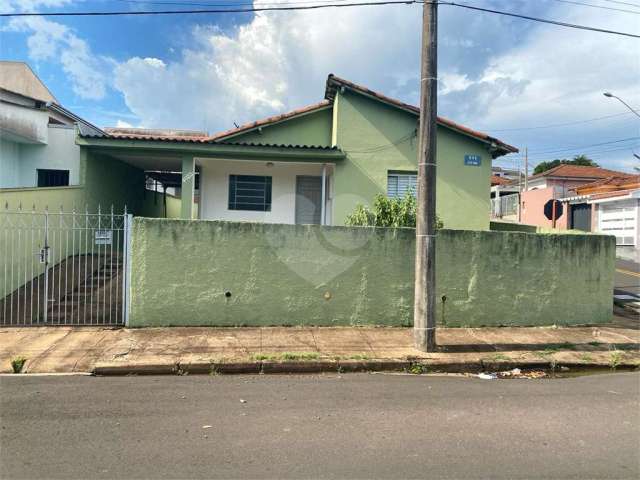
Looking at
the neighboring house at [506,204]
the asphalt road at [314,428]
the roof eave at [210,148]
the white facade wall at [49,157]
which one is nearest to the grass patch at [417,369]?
the asphalt road at [314,428]

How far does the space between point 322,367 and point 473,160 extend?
876 cm

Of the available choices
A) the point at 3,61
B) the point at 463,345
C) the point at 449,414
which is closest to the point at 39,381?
the point at 449,414

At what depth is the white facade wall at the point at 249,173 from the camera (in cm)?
1353

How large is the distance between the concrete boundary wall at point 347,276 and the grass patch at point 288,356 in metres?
1.62

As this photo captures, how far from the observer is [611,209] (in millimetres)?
24312

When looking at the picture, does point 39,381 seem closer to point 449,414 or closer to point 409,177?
point 449,414

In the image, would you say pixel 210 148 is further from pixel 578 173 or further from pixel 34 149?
pixel 578 173

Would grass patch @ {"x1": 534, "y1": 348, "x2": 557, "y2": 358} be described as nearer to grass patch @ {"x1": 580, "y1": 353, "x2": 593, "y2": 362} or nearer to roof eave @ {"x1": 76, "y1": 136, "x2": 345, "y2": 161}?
grass patch @ {"x1": 580, "y1": 353, "x2": 593, "y2": 362}

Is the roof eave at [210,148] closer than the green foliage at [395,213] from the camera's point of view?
No

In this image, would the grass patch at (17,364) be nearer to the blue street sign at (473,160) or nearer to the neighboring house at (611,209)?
the blue street sign at (473,160)

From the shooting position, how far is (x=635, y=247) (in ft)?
73.3

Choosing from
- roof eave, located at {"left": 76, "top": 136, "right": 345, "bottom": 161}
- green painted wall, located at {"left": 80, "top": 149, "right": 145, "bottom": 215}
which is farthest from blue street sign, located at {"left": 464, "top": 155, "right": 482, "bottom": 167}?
green painted wall, located at {"left": 80, "top": 149, "right": 145, "bottom": 215}

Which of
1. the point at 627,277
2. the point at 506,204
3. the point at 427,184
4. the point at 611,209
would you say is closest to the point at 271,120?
the point at 427,184

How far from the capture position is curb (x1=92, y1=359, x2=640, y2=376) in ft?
20.4
